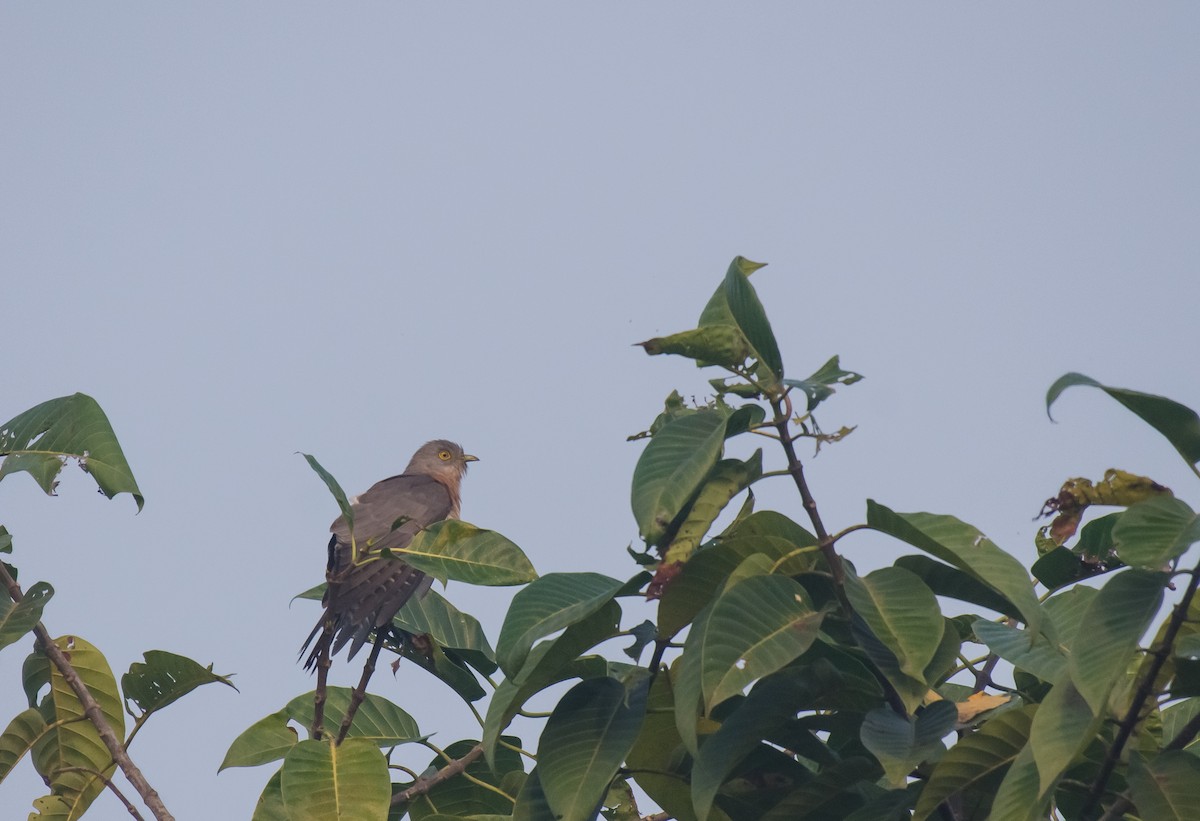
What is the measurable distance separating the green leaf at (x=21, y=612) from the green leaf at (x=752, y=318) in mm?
2249

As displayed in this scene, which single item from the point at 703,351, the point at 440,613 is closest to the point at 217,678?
the point at 440,613

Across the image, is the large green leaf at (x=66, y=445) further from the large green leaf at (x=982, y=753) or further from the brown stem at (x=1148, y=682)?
the brown stem at (x=1148, y=682)

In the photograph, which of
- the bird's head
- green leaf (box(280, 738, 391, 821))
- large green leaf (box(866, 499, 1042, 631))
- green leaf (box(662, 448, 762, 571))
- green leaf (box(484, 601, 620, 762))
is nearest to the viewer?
large green leaf (box(866, 499, 1042, 631))

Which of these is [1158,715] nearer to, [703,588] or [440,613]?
[703,588]

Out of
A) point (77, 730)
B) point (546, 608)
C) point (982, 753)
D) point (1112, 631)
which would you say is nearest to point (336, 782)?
point (546, 608)

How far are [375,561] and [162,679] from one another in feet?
4.96

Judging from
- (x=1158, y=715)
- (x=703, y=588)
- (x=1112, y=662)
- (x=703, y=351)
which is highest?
(x=703, y=351)

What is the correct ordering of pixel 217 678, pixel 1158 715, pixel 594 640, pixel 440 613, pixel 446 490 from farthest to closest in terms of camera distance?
pixel 446 490 → pixel 440 613 → pixel 217 678 → pixel 1158 715 → pixel 594 640

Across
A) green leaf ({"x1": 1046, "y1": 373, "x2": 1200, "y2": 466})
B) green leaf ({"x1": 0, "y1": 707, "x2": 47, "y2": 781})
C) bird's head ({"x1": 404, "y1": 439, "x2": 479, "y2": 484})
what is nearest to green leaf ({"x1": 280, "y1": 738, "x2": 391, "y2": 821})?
green leaf ({"x1": 0, "y1": 707, "x2": 47, "y2": 781})

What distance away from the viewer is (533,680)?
9.43ft

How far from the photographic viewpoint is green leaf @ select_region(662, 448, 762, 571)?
2590 millimetres

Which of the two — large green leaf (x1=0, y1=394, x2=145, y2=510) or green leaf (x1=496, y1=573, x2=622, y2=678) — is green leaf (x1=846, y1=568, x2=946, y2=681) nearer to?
green leaf (x1=496, y1=573, x2=622, y2=678)

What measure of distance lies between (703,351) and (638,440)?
555mm

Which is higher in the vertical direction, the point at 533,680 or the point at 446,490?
the point at 446,490
